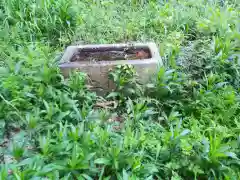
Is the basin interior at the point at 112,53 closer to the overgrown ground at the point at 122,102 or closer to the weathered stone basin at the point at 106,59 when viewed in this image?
the weathered stone basin at the point at 106,59

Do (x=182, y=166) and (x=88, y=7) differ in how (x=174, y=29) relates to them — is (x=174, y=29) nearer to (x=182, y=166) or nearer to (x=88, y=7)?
(x=88, y=7)

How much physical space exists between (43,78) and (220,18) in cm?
253

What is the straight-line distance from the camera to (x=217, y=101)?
2.56 meters

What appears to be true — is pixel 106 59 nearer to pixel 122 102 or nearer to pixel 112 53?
pixel 112 53

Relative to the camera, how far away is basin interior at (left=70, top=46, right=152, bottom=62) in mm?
3064

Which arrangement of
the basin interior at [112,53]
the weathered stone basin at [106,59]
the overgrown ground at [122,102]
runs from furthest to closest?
the basin interior at [112,53]
the weathered stone basin at [106,59]
the overgrown ground at [122,102]

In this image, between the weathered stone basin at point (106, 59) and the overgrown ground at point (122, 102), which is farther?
the weathered stone basin at point (106, 59)

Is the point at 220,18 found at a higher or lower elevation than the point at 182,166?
higher

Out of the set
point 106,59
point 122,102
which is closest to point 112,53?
point 106,59

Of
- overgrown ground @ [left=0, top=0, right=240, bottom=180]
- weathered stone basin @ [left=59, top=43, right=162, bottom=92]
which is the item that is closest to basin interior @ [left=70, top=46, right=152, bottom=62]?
weathered stone basin @ [left=59, top=43, right=162, bottom=92]

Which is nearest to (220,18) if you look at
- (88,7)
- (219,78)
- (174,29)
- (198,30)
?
(198,30)

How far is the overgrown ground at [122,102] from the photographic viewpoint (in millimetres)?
1823

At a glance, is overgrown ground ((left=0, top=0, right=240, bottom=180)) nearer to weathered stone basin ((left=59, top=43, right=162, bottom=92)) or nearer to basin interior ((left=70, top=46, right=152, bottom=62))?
weathered stone basin ((left=59, top=43, right=162, bottom=92))

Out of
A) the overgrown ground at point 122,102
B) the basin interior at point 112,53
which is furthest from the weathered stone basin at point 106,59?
the overgrown ground at point 122,102
